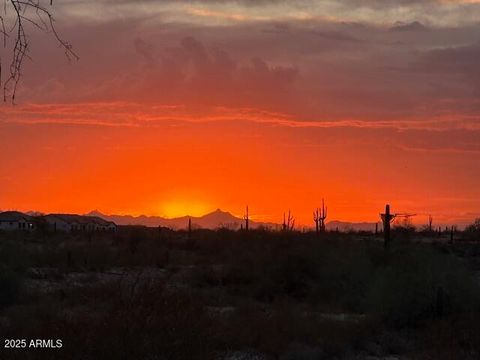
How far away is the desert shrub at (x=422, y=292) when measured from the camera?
2695 cm

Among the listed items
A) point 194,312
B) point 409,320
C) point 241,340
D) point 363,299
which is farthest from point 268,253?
point 194,312

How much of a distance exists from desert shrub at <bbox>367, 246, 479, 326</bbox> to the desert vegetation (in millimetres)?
50

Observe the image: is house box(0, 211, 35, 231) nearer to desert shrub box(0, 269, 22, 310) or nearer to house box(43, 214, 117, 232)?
house box(43, 214, 117, 232)

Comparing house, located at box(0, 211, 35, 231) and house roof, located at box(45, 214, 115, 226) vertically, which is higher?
house roof, located at box(45, 214, 115, 226)

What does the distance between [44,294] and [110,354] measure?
21336 mm

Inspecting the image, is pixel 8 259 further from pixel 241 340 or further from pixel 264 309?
pixel 241 340

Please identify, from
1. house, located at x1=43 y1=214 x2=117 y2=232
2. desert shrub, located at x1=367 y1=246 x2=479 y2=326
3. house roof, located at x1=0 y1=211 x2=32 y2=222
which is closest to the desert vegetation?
desert shrub, located at x1=367 y1=246 x2=479 y2=326

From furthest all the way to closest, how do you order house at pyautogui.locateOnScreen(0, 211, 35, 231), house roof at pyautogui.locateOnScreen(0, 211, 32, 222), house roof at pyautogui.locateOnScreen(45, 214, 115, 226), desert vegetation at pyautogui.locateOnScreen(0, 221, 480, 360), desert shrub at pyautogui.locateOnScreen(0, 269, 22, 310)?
house roof at pyautogui.locateOnScreen(45, 214, 115, 226) < house roof at pyautogui.locateOnScreen(0, 211, 32, 222) < house at pyautogui.locateOnScreen(0, 211, 35, 231) < desert shrub at pyautogui.locateOnScreen(0, 269, 22, 310) < desert vegetation at pyautogui.locateOnScreen(0, 221, 480, 360)

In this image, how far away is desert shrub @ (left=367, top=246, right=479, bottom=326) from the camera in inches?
1061

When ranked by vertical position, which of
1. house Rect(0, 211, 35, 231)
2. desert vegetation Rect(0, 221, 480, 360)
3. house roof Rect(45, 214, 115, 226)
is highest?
house roof Rect(45, 214, 115, 226)

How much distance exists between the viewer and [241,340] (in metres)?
22.0

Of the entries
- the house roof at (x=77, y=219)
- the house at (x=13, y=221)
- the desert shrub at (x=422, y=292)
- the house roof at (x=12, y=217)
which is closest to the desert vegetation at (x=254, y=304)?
the desert shrub at (x=422, y=292)

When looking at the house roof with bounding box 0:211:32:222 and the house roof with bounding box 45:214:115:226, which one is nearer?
the house roof with bounding box 0:211:32:222

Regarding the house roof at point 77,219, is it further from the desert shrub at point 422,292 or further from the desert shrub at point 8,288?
the desert shrub at point 422,292
